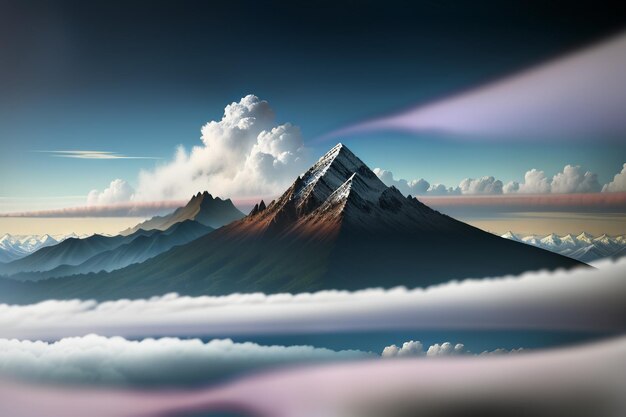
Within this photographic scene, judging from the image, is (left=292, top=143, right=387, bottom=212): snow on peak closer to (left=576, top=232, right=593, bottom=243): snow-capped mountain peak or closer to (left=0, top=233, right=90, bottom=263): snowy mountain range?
(left=576, top=232, right=593, bottom=243): snow-capped mountain peak

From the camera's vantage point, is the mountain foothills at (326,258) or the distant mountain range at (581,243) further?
the mountain foothills at (326,258)

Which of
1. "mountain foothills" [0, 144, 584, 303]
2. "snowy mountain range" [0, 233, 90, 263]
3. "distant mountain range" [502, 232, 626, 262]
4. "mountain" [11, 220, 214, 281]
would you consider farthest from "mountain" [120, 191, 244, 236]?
"distant mountain range" [502, 232, 626, 262]

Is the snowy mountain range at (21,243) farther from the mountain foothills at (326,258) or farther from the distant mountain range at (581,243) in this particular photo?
the distant mountain range at (581,243)

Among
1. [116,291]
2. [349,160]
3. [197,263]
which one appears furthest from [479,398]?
[116,291]

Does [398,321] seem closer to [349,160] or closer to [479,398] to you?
[479,398]

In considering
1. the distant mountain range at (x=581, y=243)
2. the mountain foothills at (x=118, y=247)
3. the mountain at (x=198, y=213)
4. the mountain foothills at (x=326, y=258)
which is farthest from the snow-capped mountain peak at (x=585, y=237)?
the mountain foothills at (x=118, y=247)

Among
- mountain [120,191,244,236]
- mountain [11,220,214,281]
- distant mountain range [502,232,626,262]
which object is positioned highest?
mountain [120,191,244,236]
